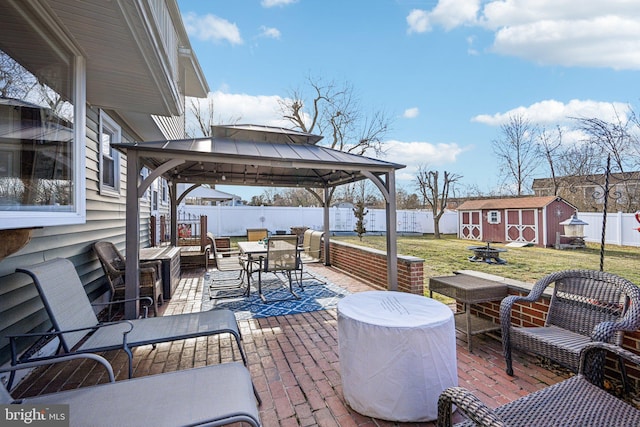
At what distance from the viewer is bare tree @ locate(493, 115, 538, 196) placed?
19.7m

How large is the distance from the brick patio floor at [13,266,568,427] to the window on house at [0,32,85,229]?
1435mm

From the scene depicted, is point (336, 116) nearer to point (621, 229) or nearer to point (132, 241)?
point (621, 229)

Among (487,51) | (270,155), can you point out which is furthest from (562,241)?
(270,155)

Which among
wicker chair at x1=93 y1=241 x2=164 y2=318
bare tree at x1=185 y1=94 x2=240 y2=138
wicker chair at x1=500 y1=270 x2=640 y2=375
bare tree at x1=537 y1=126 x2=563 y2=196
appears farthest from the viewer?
bare tree at x1=185 y1=94 x2=240 y2=138

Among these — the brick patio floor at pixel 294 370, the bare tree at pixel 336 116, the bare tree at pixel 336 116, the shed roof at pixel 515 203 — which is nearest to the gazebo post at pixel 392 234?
the brick patio floor at pixel 294 370

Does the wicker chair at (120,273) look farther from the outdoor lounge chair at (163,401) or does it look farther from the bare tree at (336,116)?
the bare tree at (336,116)

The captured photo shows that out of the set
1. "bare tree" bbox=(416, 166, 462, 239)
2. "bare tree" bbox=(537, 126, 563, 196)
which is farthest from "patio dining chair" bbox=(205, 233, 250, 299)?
"bare tree" bbox=(537, 126, 563, 196)

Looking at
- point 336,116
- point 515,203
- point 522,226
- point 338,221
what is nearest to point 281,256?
point 336,116

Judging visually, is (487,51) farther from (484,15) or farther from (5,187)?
(5,187)

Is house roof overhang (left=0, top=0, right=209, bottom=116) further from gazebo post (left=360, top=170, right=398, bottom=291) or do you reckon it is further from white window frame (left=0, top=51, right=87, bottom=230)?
gazebo post (left=360, top=170, right=398, bottom=291)

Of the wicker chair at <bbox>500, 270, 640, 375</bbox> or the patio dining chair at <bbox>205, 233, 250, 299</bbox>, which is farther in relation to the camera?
the patio dining chair at <bbox>205, 233, 250, 299</bbox>

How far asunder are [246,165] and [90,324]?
10.4 feet

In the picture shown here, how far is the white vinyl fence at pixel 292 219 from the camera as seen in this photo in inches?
658

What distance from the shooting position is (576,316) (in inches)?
96.4
